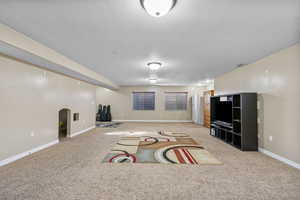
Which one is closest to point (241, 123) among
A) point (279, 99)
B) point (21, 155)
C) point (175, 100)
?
point (279, 99)

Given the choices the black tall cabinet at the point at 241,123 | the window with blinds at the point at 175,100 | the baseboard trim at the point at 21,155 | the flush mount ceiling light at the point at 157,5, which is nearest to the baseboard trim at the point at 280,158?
the black tall cabinet at the point at 241,123

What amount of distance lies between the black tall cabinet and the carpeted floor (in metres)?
0.69

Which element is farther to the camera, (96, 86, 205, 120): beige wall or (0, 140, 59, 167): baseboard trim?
(96, 86, 205, 120): beige wall

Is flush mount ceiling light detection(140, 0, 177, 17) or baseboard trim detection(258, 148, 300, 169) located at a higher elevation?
flush mount ceiling light detection(140, 0, 177, 17)

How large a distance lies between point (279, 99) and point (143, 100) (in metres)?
7.89

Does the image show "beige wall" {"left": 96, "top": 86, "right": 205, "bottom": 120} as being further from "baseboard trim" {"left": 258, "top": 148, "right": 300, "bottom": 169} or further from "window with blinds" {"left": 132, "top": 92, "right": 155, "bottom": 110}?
"baseboard trim" {"left": 258, "top": 148, "right": 300, "bottom": 169}

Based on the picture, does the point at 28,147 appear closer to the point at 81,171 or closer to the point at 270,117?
the point at 81,171

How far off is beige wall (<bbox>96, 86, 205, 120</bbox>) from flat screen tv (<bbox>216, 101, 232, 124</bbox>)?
4503 mm

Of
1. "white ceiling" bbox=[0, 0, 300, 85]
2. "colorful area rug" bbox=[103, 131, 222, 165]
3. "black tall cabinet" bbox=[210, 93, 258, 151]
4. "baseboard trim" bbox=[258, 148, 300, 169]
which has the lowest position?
"colorful area rug" bbox=[103, 131, 222, 165]

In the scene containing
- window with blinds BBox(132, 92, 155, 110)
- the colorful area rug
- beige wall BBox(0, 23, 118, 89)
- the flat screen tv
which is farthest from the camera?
window with blinds BBox(132, 92, 155, 110)

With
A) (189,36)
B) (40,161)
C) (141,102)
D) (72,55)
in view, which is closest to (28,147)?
(40,161)

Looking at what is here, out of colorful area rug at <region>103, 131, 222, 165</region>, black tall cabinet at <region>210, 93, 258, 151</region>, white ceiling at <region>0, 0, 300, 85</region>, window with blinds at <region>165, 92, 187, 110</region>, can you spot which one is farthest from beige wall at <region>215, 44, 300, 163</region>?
window with blinds at <region>165, 92, 187, 110</region>

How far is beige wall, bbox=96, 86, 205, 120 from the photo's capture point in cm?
1033

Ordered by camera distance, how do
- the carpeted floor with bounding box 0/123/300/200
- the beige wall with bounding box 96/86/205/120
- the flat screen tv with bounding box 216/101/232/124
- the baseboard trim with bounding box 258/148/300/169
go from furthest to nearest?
the beige wall with bounding box 96/86/205/120, the flat screen tv with bounding box 216/101/232/124, the baseboard trim with bounding box 258/148/300/169, the carpeted floor with bounding box 0/123/300/200
